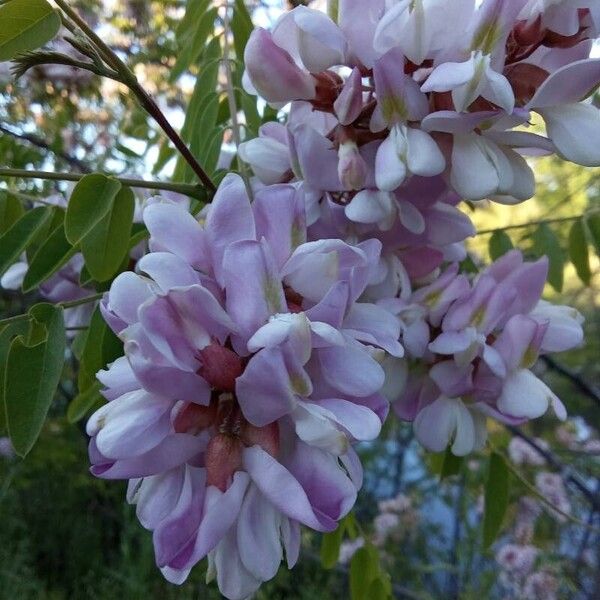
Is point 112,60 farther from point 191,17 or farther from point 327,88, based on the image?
point 191,17

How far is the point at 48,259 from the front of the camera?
590 millimetres

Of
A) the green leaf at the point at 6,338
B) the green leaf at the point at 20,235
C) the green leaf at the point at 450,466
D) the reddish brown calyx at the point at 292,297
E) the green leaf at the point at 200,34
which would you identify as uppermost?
the green leaf at the point at 200,34

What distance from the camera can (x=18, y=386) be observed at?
1.58 feet

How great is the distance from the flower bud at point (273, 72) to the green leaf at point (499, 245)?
0.37m

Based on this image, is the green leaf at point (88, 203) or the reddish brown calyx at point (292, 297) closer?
the reddish brown calyx at point (292, 297)

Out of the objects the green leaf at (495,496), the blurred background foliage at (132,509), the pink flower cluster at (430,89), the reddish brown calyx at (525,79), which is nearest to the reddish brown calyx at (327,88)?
the pink flower cluster at (430,89)

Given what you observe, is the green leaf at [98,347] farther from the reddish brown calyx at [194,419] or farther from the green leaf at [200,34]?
the green leaf at [200,34]

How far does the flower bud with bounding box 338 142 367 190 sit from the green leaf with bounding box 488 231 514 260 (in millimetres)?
358

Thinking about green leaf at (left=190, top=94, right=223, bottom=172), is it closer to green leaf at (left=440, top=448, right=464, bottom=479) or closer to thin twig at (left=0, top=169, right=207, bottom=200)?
thin twig at (left=0, top=169, right=207, bottom=200)

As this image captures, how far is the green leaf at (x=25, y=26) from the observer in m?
0.48

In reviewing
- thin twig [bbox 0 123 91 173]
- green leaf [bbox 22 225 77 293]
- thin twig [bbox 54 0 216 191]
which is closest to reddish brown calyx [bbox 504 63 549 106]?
thin twig [bbox 54 0 216 191]

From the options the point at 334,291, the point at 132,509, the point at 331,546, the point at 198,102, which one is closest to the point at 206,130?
the point at 198,102

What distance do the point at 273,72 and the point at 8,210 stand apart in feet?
1.04

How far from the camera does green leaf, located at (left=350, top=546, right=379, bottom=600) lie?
80 centimetres
